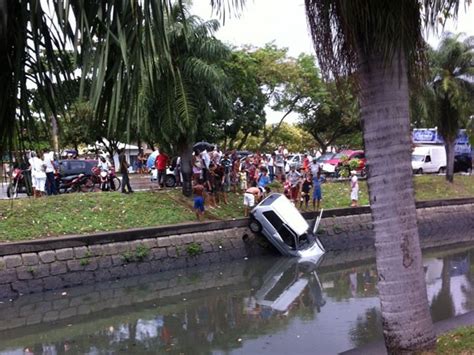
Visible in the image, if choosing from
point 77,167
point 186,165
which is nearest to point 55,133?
point 186,165

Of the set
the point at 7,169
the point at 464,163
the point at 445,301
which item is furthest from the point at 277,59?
the point at 7,169

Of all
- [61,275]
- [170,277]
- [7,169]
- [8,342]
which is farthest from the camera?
[170,277]

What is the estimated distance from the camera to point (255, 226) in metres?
18.0

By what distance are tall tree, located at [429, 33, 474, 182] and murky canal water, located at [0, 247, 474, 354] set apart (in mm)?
11648

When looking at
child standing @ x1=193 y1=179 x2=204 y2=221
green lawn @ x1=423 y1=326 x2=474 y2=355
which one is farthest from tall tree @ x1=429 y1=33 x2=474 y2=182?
green lawn @ x1=423 y1=326 x2=474 y2=355

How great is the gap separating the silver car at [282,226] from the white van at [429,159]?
781 inches

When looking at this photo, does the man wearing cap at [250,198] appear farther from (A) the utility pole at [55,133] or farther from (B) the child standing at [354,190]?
(A) the utility pole at [55,133]

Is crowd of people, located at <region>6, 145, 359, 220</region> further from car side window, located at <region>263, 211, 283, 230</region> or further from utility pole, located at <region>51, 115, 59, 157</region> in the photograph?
utility pole, located at <region>51, 115, 59, 157</region>

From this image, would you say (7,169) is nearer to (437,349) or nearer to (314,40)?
(314,40)

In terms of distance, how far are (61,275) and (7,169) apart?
37.7 ft

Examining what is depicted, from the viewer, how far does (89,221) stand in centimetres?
1675

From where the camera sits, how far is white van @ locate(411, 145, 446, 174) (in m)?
36.0

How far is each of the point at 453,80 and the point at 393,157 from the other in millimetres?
22985

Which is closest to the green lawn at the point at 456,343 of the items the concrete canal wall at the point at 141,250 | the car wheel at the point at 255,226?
the concrete canal wall at the point at 141,250
